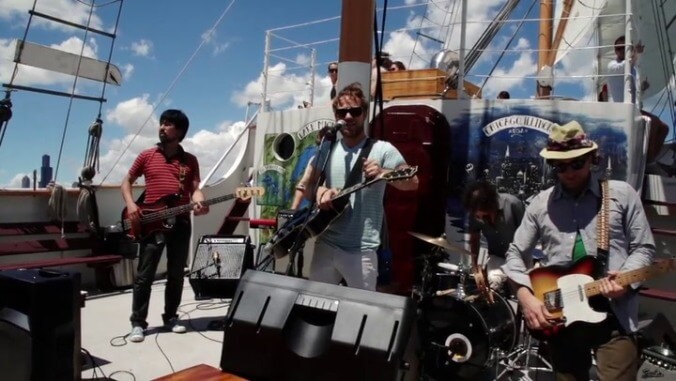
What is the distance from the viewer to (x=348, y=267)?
9.33ft

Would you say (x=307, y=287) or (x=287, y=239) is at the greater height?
(x=287, y=239)

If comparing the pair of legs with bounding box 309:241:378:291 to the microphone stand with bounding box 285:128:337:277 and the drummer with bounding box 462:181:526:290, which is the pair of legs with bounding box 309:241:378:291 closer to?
the microphone stand with bounding box 285:128:337:277

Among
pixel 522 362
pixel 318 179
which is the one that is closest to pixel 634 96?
pixel 522 362

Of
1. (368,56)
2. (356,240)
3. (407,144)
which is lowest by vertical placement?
(356,240)

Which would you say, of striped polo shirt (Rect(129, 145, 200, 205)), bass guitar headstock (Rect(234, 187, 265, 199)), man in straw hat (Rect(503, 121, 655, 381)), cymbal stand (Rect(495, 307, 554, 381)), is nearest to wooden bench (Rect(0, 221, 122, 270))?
striped polo shirt (Rect(129, 145, 200, 205))

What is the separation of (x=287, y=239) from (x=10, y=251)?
4210 mm

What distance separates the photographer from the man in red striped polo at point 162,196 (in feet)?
13.9

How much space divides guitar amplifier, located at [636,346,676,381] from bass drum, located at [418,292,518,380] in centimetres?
88

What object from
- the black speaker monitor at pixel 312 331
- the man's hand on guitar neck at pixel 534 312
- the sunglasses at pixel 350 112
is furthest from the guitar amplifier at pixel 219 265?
the man's hand on guitar neck at pixel 534 312

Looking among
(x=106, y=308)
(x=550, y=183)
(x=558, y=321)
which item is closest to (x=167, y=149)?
(x=106, y=308)

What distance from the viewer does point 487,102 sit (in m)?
5.57

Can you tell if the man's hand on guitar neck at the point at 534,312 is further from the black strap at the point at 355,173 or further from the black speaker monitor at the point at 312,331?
the black strap at the point at 355,173

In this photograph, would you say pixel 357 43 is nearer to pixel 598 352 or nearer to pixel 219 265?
pixel 219 265

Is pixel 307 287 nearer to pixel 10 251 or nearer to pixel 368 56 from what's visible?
pixel 368 56
